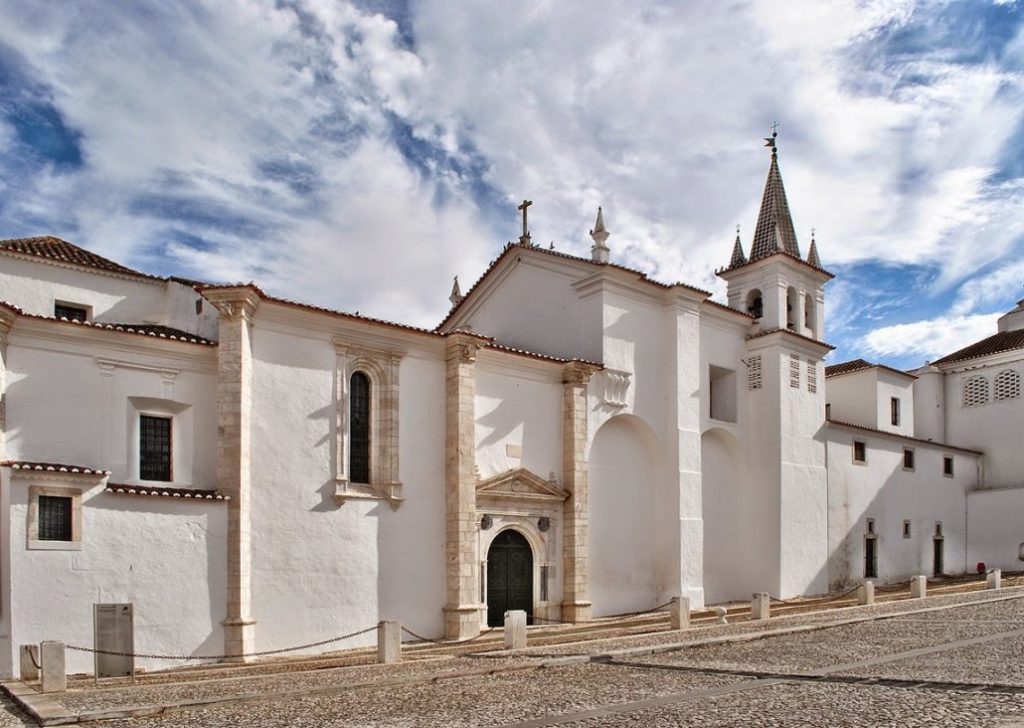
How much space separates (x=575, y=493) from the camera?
20.9 meters

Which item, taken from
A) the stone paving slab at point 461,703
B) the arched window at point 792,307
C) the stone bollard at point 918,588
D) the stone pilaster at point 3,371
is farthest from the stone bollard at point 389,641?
the arched window at point 792,307

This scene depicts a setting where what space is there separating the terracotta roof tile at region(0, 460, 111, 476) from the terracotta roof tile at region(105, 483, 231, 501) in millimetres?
344

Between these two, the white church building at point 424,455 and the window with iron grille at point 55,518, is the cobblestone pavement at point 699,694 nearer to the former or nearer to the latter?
the white church building at point 424,455

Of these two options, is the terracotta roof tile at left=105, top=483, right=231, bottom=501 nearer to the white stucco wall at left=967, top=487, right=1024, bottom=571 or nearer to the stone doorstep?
the stone doorstep

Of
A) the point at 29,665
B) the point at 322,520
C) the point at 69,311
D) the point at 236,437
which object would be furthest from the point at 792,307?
the point at 29,665

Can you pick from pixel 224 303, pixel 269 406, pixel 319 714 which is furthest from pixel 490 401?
pixel 319 714

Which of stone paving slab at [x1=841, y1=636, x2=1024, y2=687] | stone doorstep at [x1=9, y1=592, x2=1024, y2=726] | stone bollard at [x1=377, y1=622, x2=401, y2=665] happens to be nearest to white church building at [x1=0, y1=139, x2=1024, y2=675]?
stone bollard at [x1=377, y1=622, x2=401, y2=665]

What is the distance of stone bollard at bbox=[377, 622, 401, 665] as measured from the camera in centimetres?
1448

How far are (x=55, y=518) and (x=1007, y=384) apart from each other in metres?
34.0

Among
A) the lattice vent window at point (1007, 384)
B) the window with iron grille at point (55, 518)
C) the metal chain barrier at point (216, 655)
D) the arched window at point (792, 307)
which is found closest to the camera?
the metal chain barrier at point (216, 655)

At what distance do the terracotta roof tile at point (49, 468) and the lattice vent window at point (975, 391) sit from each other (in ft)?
109

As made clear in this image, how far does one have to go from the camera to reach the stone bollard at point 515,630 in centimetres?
1558

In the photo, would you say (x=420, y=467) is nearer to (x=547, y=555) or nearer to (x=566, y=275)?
(x=547, y=555)

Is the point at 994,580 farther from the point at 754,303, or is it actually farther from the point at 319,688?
the point at 319,688
